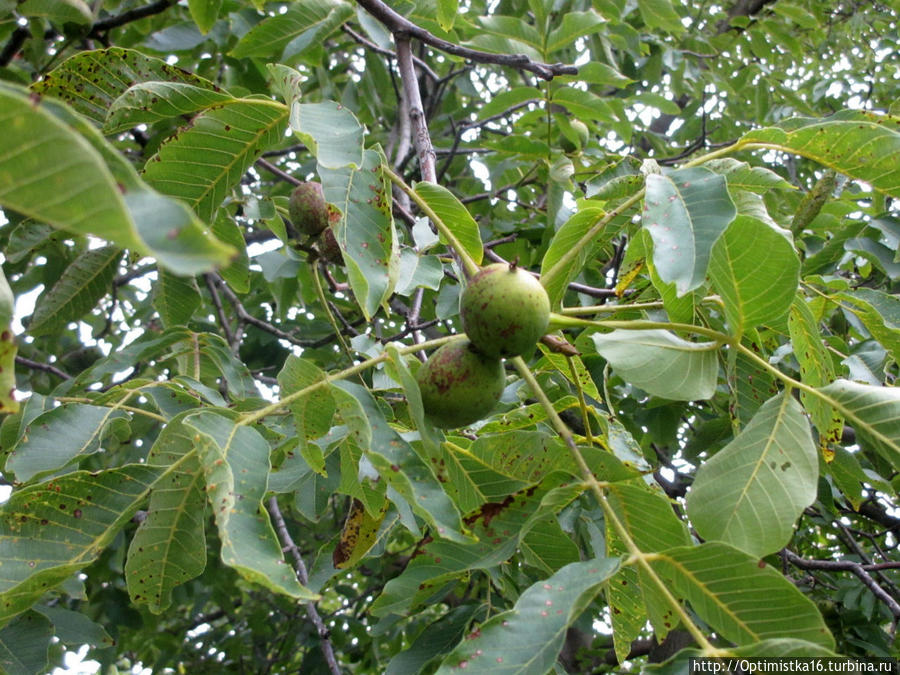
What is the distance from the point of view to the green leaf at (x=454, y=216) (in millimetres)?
1564

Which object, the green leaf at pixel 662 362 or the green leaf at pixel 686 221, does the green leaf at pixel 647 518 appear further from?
the green leaf at pixel 686 221

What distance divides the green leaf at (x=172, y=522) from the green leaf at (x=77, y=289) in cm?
118

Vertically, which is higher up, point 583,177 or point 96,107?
point 96,107

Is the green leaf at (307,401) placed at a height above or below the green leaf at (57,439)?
above

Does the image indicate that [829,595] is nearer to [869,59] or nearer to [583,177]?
[583,177]

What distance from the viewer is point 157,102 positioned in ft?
4.77

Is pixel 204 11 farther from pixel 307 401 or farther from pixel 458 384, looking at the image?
pixel 458 384

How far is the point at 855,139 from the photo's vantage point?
138 centimetres

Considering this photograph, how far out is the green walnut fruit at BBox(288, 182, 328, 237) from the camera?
2.31m

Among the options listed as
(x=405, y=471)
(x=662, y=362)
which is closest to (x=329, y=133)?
(x=405, y=471)

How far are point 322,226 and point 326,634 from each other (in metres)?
1.36

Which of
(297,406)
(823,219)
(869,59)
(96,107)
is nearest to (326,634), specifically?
(297,406)

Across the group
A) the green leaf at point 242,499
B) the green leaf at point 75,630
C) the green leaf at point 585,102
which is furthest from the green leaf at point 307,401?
the green leaf at point 585,102

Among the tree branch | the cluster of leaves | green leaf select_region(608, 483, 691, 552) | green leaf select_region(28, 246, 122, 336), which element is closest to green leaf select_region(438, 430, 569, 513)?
the cluster of leaves
